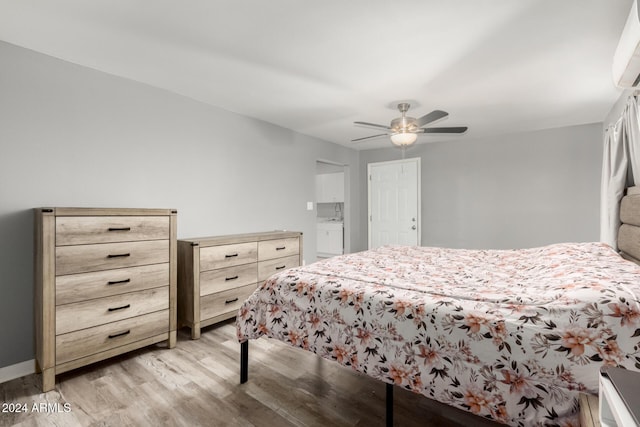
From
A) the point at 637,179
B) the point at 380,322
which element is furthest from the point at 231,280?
the point at 637,179

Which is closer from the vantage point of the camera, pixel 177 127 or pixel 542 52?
pixel 542 52

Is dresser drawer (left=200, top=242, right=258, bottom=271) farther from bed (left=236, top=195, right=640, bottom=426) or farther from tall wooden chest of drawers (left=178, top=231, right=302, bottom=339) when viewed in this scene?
bed (left=236, top=195, right=640, bottom=426)

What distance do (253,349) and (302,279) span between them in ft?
3.45

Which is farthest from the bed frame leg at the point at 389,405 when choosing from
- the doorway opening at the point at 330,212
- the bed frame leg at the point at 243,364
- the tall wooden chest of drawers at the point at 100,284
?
the doorway opening at the point at 330,212

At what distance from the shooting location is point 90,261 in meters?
2.12

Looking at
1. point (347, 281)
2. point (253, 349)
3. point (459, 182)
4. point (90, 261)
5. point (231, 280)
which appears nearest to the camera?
point (347, 281)

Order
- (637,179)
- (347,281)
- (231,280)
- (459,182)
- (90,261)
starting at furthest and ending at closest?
1. (459,182)
2. (231,280)
3. (637,179)
4. (90,261)
5. (347,281)

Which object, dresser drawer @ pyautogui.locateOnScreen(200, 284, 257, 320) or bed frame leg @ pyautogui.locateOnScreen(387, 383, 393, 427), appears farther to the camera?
dresser drawer @ pyautogui.locateOnScreen(200, 284, 257, 320)

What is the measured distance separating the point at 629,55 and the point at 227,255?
128 inches

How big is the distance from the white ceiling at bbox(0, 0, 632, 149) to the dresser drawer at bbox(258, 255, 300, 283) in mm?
1773

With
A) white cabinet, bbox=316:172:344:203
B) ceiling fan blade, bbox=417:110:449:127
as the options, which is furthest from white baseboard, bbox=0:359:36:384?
white cabinet, bbox=316:172:344:203

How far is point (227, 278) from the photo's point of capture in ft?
9.89

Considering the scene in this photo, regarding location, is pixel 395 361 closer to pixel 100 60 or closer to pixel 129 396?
pixel 129 396

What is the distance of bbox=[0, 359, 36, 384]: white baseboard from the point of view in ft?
6.82
